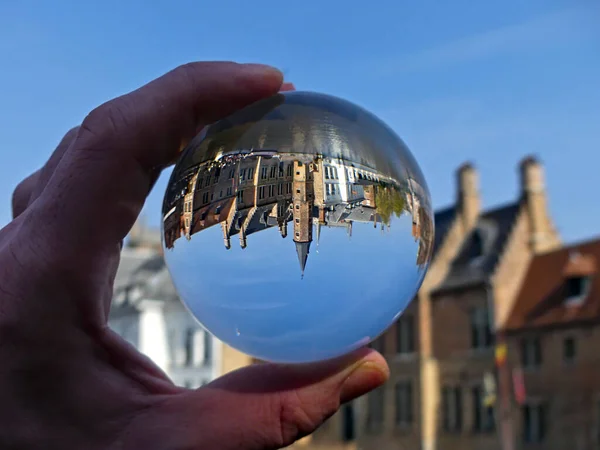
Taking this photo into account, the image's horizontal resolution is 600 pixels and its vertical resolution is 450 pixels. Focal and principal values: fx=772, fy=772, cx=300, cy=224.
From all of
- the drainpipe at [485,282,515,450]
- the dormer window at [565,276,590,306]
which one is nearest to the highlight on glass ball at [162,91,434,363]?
the drainpipe at [485,282,515,450]

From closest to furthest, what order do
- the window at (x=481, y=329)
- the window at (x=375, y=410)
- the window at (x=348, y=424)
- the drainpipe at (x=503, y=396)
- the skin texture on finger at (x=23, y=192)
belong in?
the skin texture on finger at (x=23, y=192) → the drainpipe at (x=503, y=396) → the window at (x=481, y=329) → the window at (x=375, y=410) → the window at (x=348, y=424)

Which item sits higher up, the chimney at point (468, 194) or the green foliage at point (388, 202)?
the chimney at point (468, 194)

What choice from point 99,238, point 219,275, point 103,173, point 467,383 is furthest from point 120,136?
point 467,383

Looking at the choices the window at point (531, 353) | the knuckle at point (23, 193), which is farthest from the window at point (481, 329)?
the knuckle at point (23, 193)

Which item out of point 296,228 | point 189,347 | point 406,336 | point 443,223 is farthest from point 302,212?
point 189,347

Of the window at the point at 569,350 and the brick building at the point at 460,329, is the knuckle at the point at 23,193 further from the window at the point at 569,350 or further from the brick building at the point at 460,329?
the brick building at the point at 460,329

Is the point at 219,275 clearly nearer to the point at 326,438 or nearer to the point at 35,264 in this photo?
the point at 35,264

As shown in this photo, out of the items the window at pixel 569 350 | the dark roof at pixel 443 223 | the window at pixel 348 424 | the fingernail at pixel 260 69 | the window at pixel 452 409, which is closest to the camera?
the fingernail at pixel 260 69
